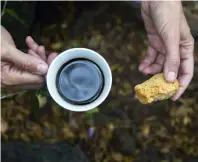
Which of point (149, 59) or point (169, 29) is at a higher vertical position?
point (169, 29)

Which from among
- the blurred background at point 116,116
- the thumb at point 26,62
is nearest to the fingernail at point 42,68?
the thumb at point 26,62

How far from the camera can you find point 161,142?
6.03 feet

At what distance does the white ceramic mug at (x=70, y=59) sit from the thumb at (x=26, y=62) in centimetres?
3

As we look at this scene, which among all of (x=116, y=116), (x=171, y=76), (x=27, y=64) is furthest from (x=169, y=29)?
(x=116, y=116)

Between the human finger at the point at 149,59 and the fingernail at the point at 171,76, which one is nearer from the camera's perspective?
the fingernail at the point at 171,76

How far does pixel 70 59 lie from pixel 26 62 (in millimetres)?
142

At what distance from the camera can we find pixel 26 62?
1.24 m

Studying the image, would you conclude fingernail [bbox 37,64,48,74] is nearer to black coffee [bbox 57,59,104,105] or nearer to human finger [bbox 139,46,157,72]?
black coffee [bbox 57,59,104,105]

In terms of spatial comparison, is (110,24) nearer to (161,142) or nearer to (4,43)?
(161,142)

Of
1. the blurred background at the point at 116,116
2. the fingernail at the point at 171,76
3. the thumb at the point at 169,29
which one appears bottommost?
the blurred background at the point at 116,116

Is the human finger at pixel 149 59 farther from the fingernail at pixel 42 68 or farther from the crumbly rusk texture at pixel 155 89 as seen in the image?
the fingernail at pixel 42 68

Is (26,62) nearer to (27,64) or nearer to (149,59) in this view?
(27,64)

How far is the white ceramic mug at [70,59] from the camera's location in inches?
46.5

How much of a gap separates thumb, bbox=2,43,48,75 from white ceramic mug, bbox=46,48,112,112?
0.03 meters
